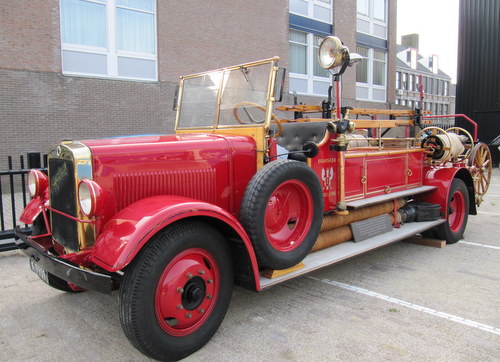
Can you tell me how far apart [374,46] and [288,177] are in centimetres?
2147

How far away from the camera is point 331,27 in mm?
20094

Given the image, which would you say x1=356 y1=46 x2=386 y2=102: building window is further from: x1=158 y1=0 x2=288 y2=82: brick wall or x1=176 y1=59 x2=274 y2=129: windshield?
x1=176 y1=59 x2=274 y2=129: windshield

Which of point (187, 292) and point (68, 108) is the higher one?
point (68, 108)

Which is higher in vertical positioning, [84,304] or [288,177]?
[288,177]

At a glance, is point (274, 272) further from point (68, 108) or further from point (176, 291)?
point (68, 108)

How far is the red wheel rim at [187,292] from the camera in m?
2.69

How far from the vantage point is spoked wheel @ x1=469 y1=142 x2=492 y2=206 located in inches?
251

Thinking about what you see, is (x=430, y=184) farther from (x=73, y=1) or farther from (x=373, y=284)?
(x=73, y=1)

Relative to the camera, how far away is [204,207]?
9.12 ft

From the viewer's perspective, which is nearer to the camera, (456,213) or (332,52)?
(332,52)

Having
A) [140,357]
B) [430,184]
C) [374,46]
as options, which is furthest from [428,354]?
[374,46]

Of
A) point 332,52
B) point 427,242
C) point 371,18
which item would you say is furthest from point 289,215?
point 371,18

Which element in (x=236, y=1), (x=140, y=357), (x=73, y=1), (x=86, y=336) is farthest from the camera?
(x=236, y=1)

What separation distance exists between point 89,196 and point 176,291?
0.86 metres
